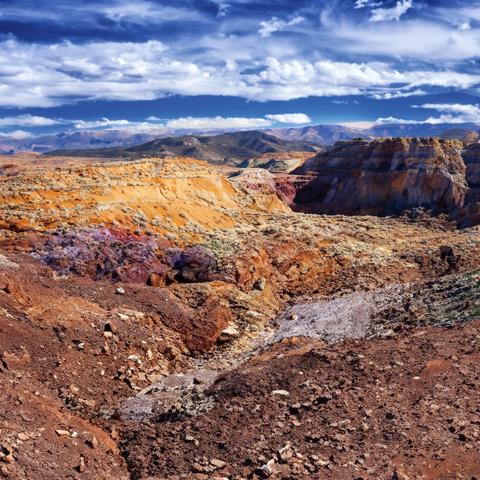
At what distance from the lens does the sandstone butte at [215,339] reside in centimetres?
1093

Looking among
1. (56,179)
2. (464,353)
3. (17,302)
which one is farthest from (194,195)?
(464,353)

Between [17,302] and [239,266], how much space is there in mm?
11060

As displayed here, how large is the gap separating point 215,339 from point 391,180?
127ft

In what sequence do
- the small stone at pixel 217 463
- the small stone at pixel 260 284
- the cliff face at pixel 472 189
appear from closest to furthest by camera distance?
the small stone at pixel 217 463, the small stone at pixel 260 284, the cliff face at pixel 472 189

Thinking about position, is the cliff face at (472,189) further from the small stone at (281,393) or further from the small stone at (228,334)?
the small stone at (281,393)

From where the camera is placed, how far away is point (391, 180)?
176 ft

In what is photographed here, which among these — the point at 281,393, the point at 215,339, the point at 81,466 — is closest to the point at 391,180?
the point at 215,339

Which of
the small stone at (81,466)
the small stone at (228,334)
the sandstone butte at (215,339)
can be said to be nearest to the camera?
the small stone at (81,466)

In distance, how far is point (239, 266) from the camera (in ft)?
83.0

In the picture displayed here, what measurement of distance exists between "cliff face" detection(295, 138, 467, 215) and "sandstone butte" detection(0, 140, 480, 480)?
14.2 meters

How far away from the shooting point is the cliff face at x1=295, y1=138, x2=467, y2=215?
165 ft

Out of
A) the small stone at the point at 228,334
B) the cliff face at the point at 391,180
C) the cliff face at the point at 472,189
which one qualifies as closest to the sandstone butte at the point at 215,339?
the small stone at the point at 228,334

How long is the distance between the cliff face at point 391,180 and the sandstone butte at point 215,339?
14227 mm

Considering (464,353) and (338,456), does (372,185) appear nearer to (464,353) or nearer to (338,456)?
(464,353)
